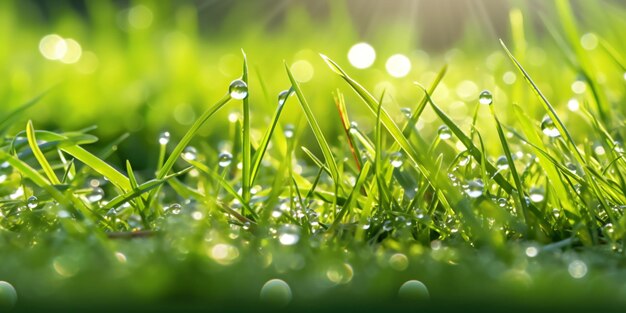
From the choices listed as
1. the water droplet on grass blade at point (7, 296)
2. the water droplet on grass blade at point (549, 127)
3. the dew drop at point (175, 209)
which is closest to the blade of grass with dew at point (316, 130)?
the dew drop at point (175, 209)

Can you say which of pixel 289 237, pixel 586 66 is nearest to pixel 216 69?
pixel 586 66

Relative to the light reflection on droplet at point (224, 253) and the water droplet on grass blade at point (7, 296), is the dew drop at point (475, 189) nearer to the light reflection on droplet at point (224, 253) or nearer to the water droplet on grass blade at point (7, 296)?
the light reflection on droplet at point (224, 253)

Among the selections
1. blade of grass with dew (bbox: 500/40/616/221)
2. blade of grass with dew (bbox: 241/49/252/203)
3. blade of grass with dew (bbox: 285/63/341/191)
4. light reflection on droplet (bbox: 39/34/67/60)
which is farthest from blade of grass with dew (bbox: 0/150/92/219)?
light reflection on droplet (bbox: 39/34/67/60)

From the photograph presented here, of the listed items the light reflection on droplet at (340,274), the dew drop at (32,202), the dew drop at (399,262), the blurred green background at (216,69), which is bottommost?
the light reflection on droplet at (340,274)

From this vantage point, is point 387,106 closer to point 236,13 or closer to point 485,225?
point 485,225

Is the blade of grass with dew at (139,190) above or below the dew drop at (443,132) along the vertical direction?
below
